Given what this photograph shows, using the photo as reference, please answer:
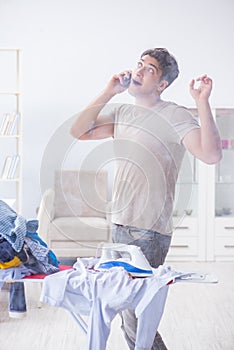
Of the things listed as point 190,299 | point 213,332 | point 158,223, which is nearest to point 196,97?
point 158,223

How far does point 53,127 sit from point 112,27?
94 cm

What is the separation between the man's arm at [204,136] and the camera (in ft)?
6.86

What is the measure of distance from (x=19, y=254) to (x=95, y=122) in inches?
19.2

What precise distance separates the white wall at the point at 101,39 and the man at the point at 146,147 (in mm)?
3300

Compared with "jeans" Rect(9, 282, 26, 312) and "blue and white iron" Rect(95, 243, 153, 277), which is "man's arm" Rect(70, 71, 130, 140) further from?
"jeans" Rect(9, 282, 26, 312)

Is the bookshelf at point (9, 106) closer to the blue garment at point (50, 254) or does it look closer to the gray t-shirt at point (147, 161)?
the blue garment at point (50, 254)

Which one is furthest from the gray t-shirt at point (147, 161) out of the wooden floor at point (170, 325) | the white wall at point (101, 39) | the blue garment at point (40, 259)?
the white wall at point (101, 39)

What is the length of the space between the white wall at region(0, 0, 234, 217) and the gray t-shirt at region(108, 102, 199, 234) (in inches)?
132

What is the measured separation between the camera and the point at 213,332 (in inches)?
125

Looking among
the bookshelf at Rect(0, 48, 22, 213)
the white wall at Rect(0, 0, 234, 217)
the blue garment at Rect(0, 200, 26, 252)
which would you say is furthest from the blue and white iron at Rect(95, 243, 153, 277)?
the white wall at Rect(0, 0, 234, 217)

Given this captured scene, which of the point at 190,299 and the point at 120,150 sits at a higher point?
the point at 120,150

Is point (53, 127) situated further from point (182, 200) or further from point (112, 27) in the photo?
point (182, 200)

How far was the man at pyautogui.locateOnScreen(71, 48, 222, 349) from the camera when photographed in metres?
2.04

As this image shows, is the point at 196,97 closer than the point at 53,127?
Yes
